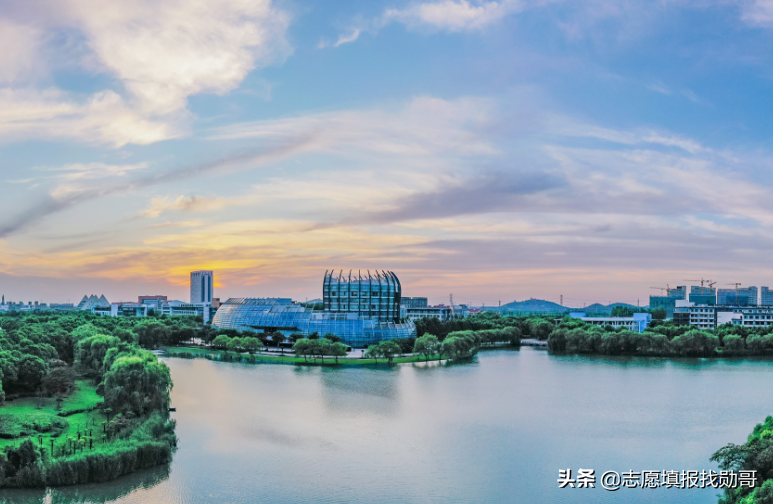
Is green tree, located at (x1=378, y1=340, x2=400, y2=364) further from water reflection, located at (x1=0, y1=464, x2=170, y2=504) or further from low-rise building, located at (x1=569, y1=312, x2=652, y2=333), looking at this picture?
low-rise building, located at (x1=569, y1=312, x2=652, y2=333)

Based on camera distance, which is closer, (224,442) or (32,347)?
(224,442)

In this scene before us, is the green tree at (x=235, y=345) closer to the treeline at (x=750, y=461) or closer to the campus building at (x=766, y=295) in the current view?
the treeline at (x=750, y=461)

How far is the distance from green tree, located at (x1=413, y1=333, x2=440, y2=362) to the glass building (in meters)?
8.25

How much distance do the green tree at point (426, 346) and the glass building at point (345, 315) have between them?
8.25 m

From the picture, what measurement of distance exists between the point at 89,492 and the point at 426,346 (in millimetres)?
32242

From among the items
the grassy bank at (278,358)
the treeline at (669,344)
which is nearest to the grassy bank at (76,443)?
the grassy bank at (278,358)

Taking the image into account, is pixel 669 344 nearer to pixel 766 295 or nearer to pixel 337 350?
pixel 337 350

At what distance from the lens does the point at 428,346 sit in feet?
157

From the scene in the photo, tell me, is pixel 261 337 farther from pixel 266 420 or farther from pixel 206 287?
A: pixel 206 287

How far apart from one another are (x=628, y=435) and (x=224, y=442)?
14988 millimetres

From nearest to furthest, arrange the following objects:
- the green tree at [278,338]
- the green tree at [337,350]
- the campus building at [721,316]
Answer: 1. the green tree at [337,350]
2. the green tree at [278,338]
3. the campus building at [721,316]

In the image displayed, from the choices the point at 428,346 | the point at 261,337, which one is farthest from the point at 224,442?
the point at 261,337

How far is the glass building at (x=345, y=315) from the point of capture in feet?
186

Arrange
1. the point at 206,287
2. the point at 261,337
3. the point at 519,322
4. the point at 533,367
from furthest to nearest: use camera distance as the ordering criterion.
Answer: the point at 206,287, the point at 519,322, the point at 261,337, the point at 533,367
